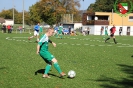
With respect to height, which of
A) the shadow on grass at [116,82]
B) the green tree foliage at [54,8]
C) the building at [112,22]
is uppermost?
the green tree foliage at [54,8]

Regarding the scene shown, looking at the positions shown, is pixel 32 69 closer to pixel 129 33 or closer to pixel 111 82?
pixel 111 82

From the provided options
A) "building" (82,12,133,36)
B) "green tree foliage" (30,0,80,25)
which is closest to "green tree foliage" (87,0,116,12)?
"green tree foliage" (30,0,80,25)

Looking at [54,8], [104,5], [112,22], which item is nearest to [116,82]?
[112,22]

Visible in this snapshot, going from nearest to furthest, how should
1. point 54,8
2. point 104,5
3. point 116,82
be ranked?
1. point 116,82
2. point 54,8
3. point 104,5

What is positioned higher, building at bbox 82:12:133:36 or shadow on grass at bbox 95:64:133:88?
building at bbox 82:12:133:36

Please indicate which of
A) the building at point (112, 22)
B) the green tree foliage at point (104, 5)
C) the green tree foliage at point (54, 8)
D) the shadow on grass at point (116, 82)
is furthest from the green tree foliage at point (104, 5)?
the shadow on grass at point (116, 82)

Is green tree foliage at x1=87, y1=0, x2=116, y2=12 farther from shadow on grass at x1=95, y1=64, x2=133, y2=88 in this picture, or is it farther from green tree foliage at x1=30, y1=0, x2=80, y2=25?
shadow on grass at x1=95, y1=64, x2=133, y2=88

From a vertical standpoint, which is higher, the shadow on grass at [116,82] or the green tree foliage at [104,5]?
the green tree foliage at [104,5]

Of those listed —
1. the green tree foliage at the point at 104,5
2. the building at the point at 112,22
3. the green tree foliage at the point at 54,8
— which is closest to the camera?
the building at the point at 112,22

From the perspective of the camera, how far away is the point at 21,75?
30.4ft

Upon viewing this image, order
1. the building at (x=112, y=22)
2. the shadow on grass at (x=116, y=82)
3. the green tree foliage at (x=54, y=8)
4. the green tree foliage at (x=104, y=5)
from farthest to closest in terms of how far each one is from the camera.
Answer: the green tree foliage at (x=104, y=5)
the green tree foliage at (x=54, y=8)
the building at (x=112, y=22)
the shadow on grass at (x=116, y=82)

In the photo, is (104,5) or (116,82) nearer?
(116,82)

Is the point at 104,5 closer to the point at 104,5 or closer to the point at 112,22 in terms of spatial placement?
the point at 104,5

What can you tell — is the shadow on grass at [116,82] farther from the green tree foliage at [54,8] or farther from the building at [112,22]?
the green tree foliage at [54,8]
